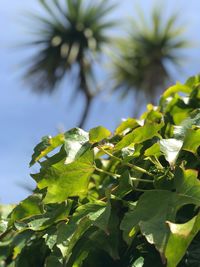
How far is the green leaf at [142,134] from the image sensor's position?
3.14 ft

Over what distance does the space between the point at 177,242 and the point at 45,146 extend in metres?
0.44

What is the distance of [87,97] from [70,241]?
42.2ft

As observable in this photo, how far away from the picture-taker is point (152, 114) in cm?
125

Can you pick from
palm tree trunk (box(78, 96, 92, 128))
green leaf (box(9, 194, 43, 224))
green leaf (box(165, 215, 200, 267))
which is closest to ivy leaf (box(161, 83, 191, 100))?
green leaf (box(9, 194, 43, 224))

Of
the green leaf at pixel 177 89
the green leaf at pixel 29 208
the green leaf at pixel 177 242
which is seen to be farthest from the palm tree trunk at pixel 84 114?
the green leaf at pixel 177 242

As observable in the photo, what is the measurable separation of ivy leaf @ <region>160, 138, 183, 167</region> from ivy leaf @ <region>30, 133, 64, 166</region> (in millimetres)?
257

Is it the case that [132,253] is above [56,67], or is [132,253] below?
below

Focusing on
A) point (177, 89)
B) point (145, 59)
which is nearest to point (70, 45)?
point (145, 59)

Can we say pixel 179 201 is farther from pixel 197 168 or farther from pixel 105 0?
pixel 105 0

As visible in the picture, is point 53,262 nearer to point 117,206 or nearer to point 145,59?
point 117,206

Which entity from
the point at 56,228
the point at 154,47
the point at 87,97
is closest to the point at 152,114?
the point at 56,228

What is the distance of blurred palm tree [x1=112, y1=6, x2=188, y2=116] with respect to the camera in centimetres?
1501

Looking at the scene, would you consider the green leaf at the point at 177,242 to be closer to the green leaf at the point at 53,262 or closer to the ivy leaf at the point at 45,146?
the green leaf at the point at 53,262

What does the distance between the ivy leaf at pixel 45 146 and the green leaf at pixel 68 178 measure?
0.11 m
